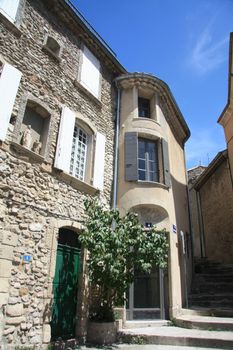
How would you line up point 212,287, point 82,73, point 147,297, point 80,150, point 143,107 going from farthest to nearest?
point 143,107, point 212,287, point 82,73, point 80,150, point 147,297

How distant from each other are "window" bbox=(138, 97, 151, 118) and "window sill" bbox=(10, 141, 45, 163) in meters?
5.23

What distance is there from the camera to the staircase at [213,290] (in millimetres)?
8156

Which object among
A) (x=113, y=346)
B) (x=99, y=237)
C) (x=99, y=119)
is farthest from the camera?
(x=99, y=119)

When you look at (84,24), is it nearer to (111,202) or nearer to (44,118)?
(44,118)

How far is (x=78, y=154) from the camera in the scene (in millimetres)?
7945

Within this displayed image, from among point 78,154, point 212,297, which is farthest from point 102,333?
point 78,154

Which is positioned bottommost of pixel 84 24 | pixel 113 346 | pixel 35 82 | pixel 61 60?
pixel 113 346

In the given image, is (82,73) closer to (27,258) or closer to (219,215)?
(27,258)

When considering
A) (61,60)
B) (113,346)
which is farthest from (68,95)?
(113,346)

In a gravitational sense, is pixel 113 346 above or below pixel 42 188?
below

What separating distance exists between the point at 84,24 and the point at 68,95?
326cm

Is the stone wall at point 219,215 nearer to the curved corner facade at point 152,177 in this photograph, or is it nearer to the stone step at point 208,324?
the curved corner facade at point 152,177

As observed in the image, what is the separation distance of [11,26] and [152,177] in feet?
19.7

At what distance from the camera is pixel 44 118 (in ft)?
23.8
